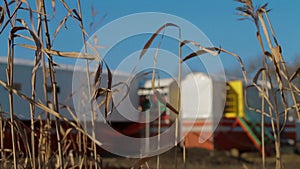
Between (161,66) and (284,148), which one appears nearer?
(161,66)

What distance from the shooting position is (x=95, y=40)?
1153mm

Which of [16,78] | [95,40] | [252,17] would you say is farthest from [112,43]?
[16,78]

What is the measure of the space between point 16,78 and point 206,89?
3218mm

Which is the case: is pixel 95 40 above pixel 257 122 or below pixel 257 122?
above

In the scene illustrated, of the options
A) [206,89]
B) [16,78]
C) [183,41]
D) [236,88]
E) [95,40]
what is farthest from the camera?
[236,88]

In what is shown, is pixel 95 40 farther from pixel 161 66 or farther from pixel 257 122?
pixel 257 122

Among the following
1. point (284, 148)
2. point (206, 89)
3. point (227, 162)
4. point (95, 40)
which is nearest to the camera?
point (95, 40)

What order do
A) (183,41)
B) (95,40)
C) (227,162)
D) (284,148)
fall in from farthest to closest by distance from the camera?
(284,148) < (227,162) < (95,40) < (183,41)

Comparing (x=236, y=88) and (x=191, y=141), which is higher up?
(x=236, y=88)

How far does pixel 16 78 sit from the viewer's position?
7.69 meters

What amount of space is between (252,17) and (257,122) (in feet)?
30.5

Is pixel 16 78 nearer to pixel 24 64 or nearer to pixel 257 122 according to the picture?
pixel 24 64

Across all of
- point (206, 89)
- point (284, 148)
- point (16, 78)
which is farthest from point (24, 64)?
point (284, 148)

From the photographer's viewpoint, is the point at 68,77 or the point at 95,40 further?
the point at 68,77
